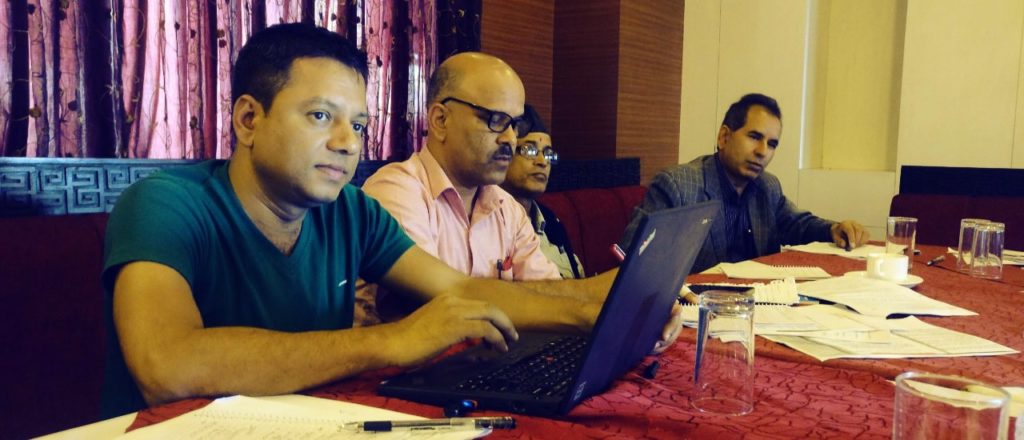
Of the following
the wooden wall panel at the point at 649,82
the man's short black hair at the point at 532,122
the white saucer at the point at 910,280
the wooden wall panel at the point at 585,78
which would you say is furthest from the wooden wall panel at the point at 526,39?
the white saucer at the point at 910,280

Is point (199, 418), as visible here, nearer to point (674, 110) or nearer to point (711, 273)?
point (711, 273)

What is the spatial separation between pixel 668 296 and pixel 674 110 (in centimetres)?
389

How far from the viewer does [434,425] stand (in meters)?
0.79

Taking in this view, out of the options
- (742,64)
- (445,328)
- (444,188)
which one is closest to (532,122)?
(444,188)

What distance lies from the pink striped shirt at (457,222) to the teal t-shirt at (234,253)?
0.80 ft

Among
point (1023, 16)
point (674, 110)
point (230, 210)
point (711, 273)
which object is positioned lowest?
point (711, 273)

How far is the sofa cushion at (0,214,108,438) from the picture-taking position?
1533 mm

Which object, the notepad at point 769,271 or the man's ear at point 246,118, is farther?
the notepad at point 769,271

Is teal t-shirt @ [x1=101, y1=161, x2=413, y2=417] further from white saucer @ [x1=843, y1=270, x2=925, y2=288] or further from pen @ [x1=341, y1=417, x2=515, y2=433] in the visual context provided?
white saucer @ [x1=843, y1=270, x2=925, y2=288]

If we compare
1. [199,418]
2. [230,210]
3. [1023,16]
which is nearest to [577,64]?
[1023,16]

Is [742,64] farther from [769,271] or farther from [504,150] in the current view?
[504,150]

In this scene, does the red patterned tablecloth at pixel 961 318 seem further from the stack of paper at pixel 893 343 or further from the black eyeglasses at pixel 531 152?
the black eyeglasses at pixel 531 152

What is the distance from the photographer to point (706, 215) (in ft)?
3.57

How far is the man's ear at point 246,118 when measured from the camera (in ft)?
4.01
